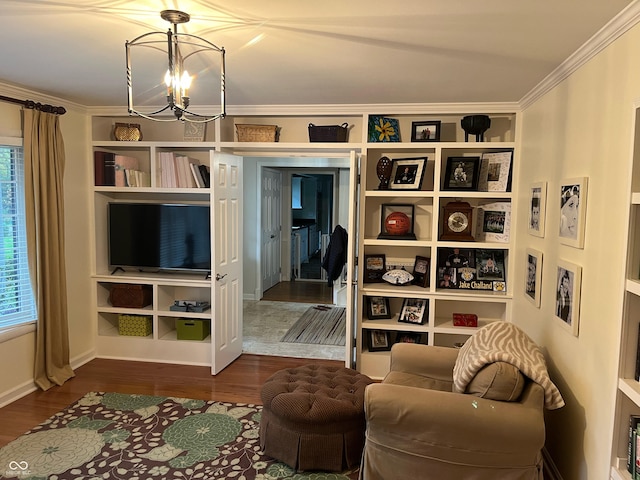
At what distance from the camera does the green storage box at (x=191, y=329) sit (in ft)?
14.5

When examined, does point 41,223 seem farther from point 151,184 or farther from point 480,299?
point 480,299

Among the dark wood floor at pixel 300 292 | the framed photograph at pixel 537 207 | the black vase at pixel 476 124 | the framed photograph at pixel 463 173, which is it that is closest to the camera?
the framed photograph at pixel 537 207

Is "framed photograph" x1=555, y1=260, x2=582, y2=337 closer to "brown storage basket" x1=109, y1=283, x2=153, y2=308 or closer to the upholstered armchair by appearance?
the upholstered armchair

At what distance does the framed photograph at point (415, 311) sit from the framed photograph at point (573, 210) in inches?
66.5

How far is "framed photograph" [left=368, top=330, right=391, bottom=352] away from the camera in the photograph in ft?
13.8

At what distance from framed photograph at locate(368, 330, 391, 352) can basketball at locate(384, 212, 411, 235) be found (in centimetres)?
92

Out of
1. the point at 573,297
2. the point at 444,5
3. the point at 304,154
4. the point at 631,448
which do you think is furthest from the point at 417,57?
the point at 631,448

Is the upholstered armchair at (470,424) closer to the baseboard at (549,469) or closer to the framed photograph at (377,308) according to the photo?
the baseboard at (549,469)

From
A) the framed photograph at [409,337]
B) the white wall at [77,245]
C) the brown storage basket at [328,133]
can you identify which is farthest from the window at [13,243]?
the framed photograph at [409,337]

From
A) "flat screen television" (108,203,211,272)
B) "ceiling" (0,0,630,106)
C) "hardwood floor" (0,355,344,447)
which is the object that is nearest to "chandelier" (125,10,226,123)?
"ceiling" (0,0,630,106)

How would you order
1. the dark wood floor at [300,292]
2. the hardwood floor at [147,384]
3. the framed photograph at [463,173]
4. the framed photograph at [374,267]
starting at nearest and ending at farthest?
the hardwood floor at [147,384] < the framed photograph at [463,173] < the framed photograph at [374,267] < the dark wood floor at [300,292]

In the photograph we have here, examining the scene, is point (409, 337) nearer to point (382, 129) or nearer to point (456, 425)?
point (382, 129)

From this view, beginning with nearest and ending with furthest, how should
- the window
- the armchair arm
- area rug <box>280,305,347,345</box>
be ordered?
the armchair arm < the window < area rug <box>280,305,347,345</box>

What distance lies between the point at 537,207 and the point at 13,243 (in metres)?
3.84
